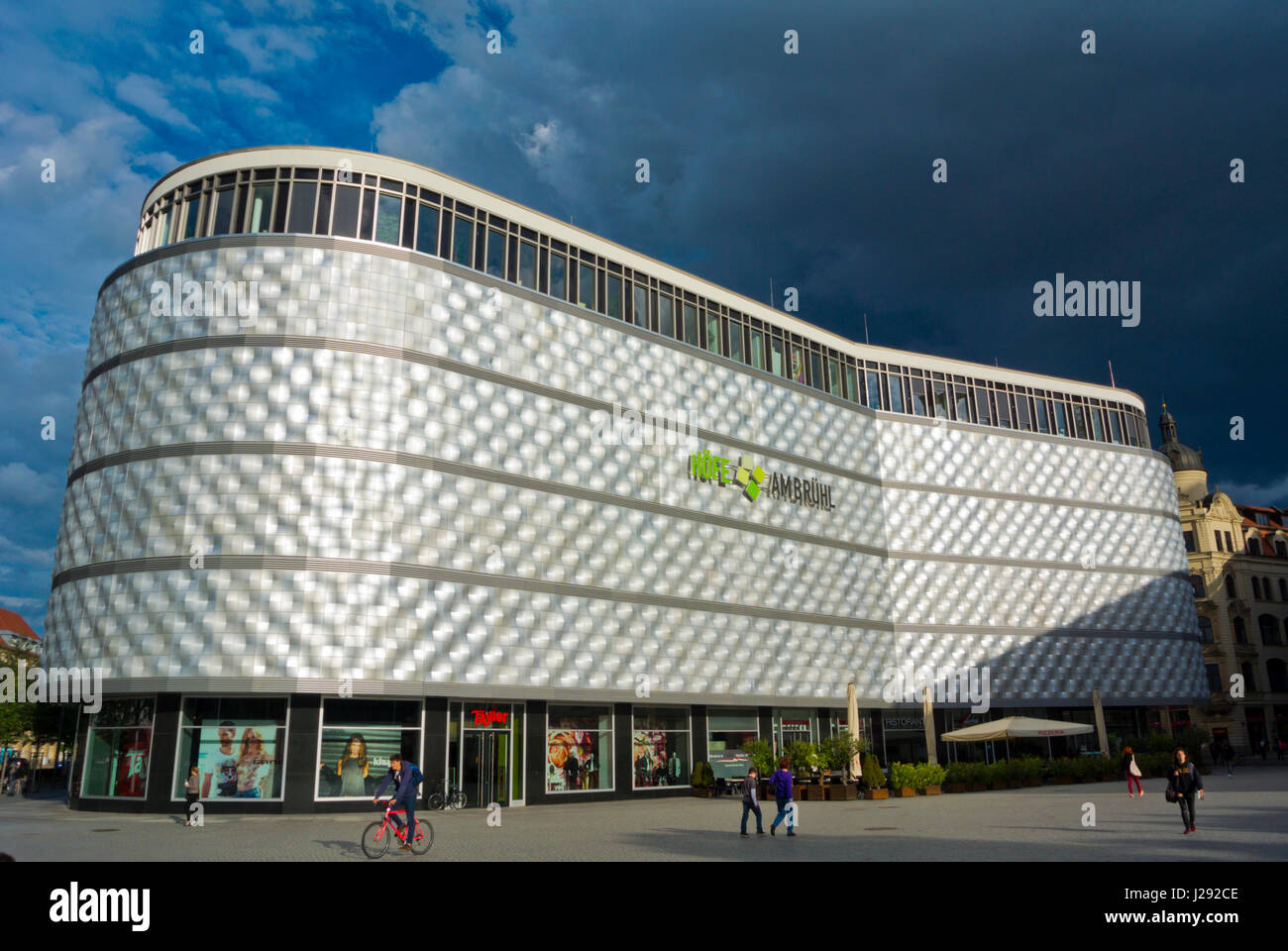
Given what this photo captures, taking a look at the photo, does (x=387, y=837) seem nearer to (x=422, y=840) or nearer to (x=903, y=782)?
(x=422, y=840)

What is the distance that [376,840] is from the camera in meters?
18.9

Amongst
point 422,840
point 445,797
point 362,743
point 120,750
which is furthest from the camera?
point 120,750

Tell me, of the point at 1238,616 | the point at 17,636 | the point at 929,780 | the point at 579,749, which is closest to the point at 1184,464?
the point at 1238,616

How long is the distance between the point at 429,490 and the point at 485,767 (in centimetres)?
1134

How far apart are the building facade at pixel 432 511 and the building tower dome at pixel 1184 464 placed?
60924mm

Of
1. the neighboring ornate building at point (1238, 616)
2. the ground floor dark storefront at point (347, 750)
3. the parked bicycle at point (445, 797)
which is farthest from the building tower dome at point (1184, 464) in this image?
the parked bicycle at point (445, 797)

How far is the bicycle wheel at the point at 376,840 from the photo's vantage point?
18.7m

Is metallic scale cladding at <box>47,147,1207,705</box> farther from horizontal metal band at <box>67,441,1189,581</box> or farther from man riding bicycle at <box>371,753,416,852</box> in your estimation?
man riding bicycle at <box>371,753,416,852</box>

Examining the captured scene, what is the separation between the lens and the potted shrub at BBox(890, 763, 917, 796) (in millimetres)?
36344

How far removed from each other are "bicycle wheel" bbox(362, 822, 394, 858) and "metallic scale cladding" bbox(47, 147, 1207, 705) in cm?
1383

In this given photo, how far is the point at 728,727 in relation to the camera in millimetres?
45031
